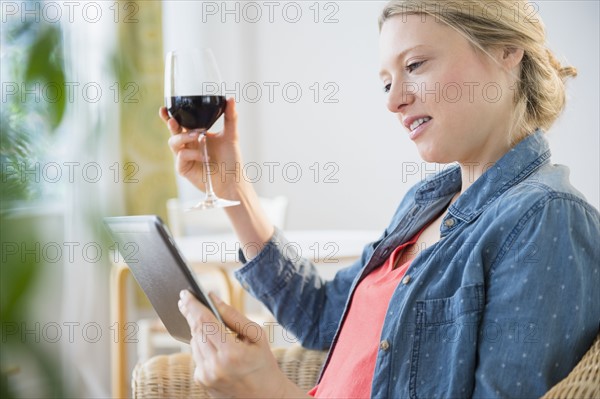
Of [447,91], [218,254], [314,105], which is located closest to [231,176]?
[447,91]

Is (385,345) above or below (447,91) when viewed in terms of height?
below

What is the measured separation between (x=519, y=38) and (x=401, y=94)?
7.8 inches

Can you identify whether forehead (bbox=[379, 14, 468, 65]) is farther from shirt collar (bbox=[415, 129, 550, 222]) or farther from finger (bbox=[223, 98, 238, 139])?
finger (bbox=[223, 98, 238, 139])

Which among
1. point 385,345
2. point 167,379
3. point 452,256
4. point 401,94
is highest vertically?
point 401,94

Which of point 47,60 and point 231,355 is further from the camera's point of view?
point 231,355

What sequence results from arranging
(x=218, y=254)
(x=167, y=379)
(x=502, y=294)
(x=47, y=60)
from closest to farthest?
(x=47, y=60) → (x=502, y=294) → (x=167, y=379) → (x=218, y=254)

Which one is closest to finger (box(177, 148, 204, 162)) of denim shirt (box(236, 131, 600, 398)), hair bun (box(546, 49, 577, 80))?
denim shirt (box(236, 131, 600, 398))

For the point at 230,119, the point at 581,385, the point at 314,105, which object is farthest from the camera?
the point at 314,105

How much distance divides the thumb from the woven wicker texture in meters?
→ 0.34

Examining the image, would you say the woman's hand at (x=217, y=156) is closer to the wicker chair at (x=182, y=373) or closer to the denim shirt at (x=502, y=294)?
the wicker chair at (x=182, y=373)

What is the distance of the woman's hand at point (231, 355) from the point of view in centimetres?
86

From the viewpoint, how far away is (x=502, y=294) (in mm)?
953

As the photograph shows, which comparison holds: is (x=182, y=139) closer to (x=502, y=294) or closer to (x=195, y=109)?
(x=195, y=109)

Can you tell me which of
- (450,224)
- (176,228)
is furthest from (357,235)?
(450,224)
